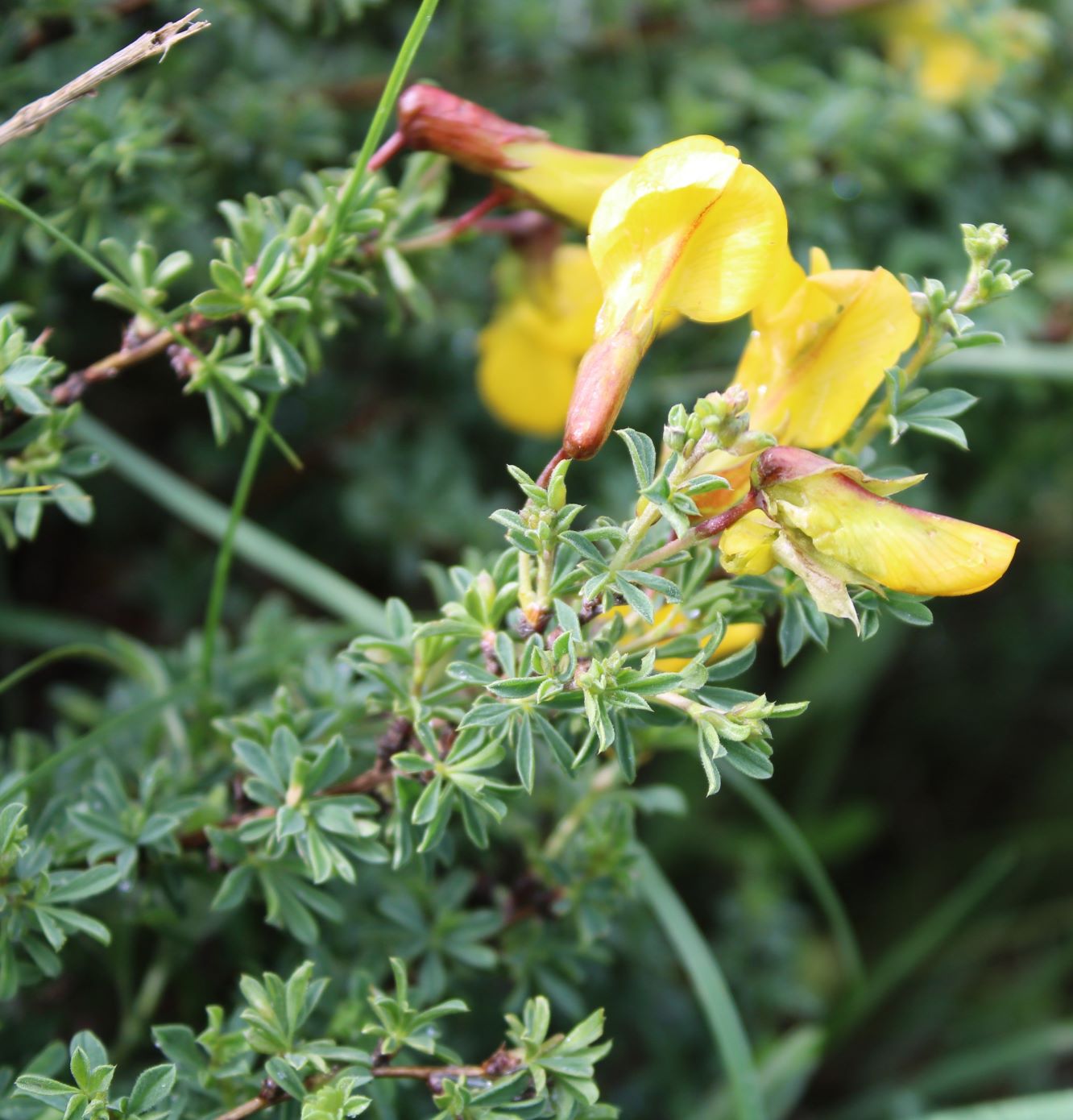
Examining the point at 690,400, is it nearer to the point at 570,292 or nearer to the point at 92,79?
the point at 570,292

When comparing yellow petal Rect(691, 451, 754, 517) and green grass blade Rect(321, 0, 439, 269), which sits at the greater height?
green grass blade Rect(321, 0, 439, 269)

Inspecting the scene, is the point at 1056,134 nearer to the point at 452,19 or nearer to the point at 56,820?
the point at 452,19

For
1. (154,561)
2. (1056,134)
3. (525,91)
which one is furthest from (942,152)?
(154,561)

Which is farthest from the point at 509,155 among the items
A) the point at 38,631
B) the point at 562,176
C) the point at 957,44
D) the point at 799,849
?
the point at 957,44

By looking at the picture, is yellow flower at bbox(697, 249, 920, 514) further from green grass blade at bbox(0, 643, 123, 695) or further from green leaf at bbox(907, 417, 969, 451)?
green grass blade at bbox(0, 643, 123, 695)

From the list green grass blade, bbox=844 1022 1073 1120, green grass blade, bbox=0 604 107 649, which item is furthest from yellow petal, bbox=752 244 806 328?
green grass blade, bbox=844 1022 1073 1120

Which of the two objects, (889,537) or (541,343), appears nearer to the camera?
(889,537)
